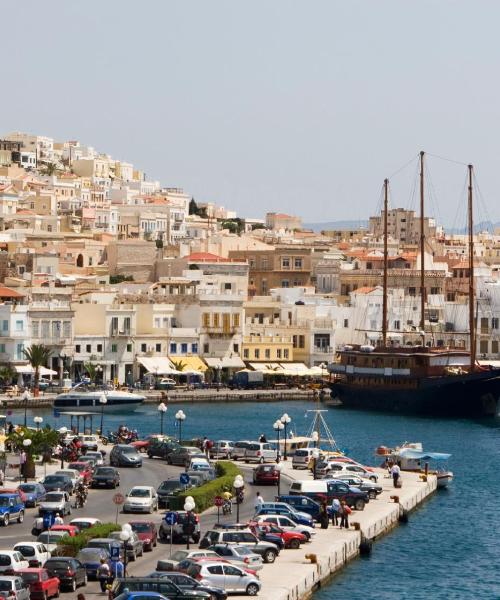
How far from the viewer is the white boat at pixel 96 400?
8912cm

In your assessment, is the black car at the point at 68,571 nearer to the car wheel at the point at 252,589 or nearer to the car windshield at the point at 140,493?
the car wheel at the point at 252,589

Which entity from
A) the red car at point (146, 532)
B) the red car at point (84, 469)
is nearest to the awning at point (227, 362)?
the red car at point (84, 469)

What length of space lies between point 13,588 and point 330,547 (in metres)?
10.9

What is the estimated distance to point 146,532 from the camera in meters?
42.6

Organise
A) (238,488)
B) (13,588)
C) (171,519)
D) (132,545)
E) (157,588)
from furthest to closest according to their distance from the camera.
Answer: (238,488) < (171,519) < (132,545) < (157,588) < (13,588)

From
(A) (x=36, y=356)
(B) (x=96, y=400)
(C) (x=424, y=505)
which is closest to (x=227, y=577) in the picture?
(C) (x=424, y=505)

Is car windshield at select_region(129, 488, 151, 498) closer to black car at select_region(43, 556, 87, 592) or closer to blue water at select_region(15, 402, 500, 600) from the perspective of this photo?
blue water at select_region(15, 402, 500, 600)

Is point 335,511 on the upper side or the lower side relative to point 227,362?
lower

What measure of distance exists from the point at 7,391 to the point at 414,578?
5556 centimetres

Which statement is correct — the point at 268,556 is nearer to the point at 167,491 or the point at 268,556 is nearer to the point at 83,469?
the point at 167,491

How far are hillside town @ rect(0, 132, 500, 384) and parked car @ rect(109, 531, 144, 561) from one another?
60.2 meters

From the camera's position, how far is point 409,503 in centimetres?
5416

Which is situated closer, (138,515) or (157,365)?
(138,515)

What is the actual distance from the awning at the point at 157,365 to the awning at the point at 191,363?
2.37ft
